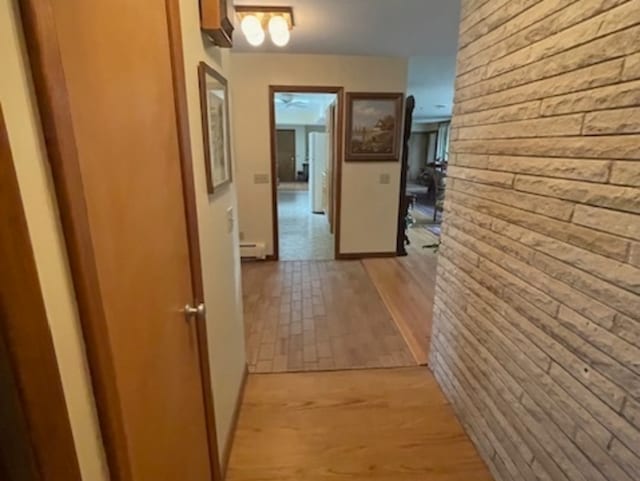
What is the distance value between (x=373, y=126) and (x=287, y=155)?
944 centimetres

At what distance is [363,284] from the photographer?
146 inches

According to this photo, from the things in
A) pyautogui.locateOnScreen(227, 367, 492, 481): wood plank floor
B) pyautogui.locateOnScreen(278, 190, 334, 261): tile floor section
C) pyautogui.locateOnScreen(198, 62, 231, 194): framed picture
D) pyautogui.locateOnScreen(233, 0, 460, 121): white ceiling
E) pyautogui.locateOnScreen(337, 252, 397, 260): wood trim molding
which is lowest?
pyautogui.locateOnScreen(227, 367, 492, 481): wood plank floor

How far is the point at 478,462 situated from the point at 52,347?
182 cm

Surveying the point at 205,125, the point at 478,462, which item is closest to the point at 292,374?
the point at 478,462

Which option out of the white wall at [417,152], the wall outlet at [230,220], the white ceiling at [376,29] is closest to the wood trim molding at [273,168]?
the white ceiling at [376,29]

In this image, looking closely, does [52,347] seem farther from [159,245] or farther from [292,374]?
[292,374]

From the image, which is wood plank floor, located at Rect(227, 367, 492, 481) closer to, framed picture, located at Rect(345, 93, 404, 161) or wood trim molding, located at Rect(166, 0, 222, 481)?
wood trim molding, located at Rect(166, 0, 222, 481)

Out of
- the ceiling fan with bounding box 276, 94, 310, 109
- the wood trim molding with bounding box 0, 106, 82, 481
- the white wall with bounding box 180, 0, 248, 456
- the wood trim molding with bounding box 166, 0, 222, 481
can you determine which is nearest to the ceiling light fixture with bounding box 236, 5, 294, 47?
the white wall with bounding box 180, 0, 248, 456

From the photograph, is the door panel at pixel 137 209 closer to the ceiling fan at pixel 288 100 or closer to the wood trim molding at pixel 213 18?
the wood trim molding at pixel 213 18

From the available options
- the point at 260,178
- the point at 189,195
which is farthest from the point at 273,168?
the point at 189,195

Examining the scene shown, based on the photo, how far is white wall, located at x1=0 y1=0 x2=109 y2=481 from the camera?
464mm

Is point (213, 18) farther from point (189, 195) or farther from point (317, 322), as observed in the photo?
point (317, 322)

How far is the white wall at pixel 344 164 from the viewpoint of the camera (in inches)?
154

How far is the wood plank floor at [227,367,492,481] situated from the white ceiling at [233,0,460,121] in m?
2.46
